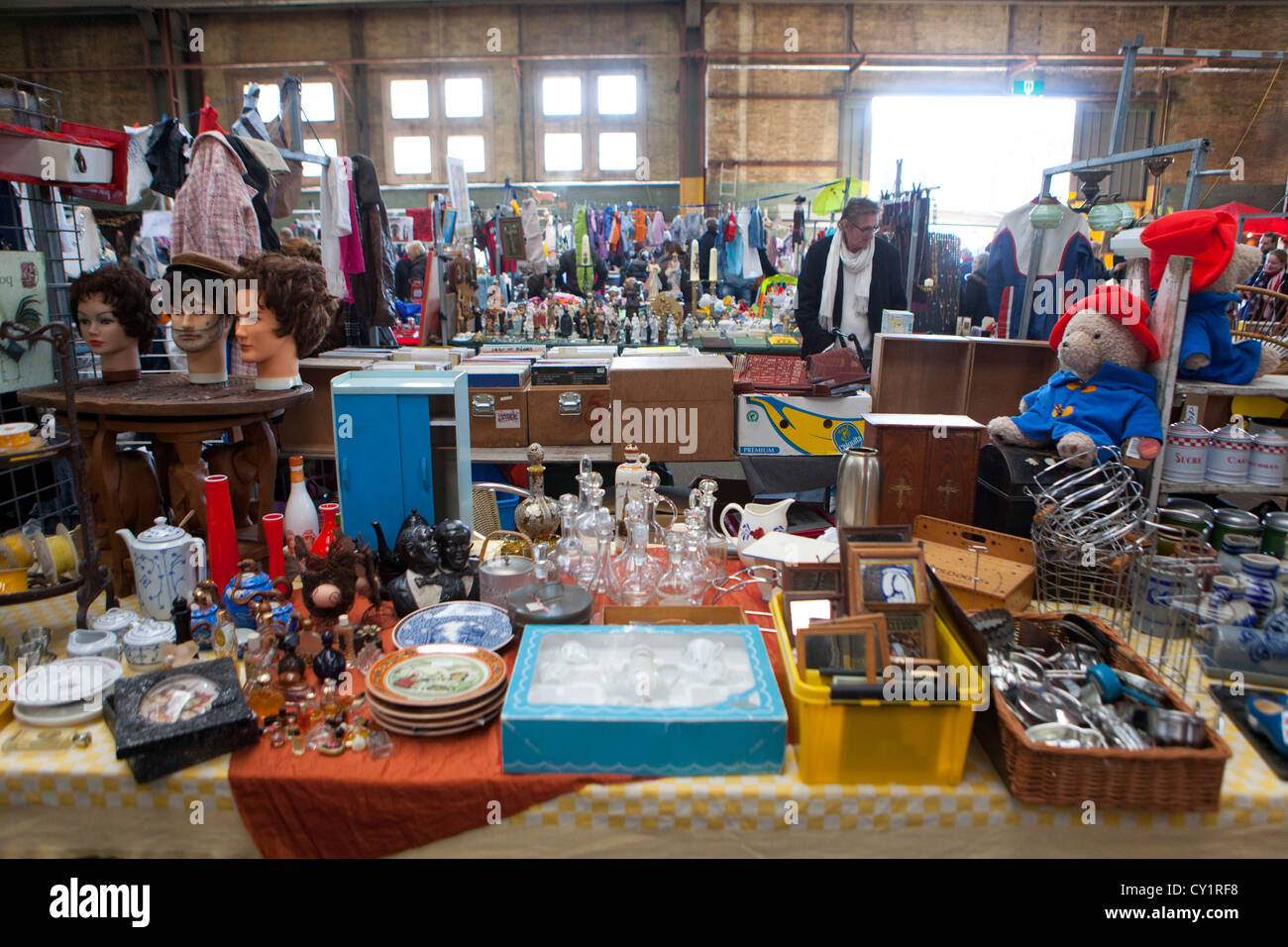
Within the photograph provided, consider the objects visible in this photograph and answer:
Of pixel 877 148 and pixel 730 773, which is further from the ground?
pixel 877 148

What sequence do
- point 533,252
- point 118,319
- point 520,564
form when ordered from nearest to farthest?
point 520,564
point 118,319
point 533,252

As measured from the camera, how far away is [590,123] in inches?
452

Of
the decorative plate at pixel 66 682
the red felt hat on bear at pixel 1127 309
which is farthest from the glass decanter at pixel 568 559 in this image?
the red felt hat on bear at pixel 1127 309

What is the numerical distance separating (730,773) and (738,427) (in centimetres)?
261

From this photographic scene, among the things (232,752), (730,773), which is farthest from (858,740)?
(232,752)

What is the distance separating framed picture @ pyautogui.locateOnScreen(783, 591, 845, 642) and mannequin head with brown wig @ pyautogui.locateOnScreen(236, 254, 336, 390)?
6.28ft

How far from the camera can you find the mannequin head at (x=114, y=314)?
8.86 ft

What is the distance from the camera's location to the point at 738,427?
392 cm

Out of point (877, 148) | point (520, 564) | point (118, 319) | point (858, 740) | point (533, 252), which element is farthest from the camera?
point (877, 148)

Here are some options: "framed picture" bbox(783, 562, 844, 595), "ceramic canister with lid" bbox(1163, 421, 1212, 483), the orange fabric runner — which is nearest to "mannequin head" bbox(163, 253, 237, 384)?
the orange fabric runner

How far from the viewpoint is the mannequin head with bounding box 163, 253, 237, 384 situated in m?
2.63

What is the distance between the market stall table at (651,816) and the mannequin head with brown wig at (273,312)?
1.51m
